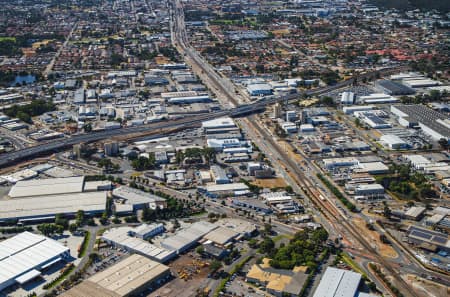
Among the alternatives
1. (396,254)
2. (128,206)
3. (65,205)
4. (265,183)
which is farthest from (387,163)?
(65,205)

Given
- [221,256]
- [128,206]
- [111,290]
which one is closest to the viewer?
[111,290]

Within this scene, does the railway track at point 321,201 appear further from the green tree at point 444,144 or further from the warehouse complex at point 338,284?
the green tree at point 444,144

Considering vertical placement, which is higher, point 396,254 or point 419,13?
point 419,13

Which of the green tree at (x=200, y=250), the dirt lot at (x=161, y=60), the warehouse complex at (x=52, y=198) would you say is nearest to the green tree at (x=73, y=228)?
the warehouse complex at (x=52, y=198)

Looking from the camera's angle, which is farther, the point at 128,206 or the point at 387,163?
the point at 387,163

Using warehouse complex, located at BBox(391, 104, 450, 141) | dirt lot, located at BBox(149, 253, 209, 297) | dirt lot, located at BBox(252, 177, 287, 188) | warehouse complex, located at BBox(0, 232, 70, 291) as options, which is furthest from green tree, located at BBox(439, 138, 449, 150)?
warehouse complex, located at BBox(0, 232, 70, 291)

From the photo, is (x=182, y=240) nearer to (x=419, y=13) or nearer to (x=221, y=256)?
(x=221, y=256)

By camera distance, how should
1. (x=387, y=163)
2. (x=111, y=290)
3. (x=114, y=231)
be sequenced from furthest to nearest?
(x=387, y=163)
(x=114, y=231)
(x=111, y=290)

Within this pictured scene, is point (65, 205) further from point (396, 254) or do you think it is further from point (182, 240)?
point (396, 254)
